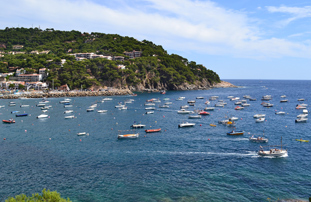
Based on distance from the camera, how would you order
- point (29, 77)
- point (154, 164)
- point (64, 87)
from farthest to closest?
point (29, 77) → point (64, 87) → point (154, 164)

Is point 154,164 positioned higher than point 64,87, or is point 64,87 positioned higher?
point 64,87

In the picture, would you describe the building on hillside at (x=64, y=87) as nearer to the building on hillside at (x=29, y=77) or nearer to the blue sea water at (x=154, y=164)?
the building on hillside at (x=29, y=77)

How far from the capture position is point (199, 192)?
31000mm

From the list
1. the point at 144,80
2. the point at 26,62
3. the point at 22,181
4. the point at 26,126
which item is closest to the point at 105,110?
the point at 26,126

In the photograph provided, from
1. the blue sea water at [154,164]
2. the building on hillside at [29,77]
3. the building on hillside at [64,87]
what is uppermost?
the building on hillside at [29,77]

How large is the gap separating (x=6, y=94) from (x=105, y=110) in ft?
244

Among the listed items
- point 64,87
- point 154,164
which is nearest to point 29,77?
point 64,87

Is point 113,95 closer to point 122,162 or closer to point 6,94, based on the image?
point 6,94

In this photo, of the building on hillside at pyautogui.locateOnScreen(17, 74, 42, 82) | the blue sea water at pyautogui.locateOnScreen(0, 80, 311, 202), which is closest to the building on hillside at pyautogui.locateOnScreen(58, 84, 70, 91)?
the building on hillside at pyautogui.locateOnScreen(17, 74, 42, 82)

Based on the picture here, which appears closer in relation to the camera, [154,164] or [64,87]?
[154,164]

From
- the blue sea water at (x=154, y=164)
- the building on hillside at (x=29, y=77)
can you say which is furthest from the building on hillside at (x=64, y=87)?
the blue sea water at (x=154, y=164)

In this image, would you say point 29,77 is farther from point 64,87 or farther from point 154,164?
point 154,164

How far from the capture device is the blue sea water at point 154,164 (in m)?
31.3

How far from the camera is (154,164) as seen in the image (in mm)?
40312
